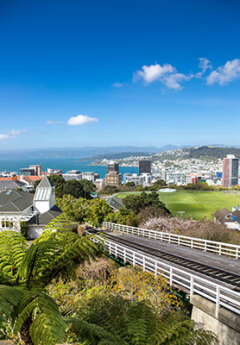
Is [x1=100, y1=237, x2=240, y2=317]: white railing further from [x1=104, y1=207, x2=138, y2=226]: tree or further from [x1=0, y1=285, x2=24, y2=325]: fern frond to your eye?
[x1=104, y1=207, x2=138, y2=226]: tree

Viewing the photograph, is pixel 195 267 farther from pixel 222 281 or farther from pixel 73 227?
pixel 73 227

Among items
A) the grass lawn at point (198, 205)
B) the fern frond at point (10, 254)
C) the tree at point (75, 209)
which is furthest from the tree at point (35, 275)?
the grass lawn at point (198, 205)

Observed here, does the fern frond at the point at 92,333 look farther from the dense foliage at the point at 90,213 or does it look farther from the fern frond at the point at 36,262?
the dense foliage at the point at 90,213

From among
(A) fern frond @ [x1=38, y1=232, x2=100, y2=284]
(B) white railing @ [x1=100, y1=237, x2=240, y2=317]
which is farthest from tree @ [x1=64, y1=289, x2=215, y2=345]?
(B) white railing @ [x1=100, y1=237, x2=240, y2=317]

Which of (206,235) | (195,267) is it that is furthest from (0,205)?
(195,267)

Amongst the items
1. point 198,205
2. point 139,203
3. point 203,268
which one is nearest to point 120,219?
Answer: point 139,203
